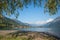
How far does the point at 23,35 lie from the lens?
4.69 meters

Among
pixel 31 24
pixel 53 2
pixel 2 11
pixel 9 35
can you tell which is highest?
pixel 53 2

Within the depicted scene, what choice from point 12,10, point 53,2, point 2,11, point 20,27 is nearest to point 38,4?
point 53,2

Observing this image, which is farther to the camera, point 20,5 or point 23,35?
point 23,35

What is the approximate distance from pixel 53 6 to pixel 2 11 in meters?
1.45

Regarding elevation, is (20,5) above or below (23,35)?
above

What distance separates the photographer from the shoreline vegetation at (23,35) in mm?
4617

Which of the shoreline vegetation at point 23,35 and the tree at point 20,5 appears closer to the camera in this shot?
the tree at point 20,5

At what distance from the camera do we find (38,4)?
3.90 m

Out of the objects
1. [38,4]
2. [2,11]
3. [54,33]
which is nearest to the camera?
[2,11]

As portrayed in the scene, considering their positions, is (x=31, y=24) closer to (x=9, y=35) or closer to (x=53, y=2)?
(x=9, y=35)

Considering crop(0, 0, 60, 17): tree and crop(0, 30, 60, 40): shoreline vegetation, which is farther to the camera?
crop(0, 30, 60, 40): shoreline vegetation

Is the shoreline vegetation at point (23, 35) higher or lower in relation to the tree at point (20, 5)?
lower

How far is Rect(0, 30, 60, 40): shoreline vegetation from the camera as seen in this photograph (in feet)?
15.1

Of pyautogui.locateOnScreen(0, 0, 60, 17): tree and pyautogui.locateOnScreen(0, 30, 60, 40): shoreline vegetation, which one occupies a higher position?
pyautogui.locateOnScreen(0, 0, 60, 17): tree
